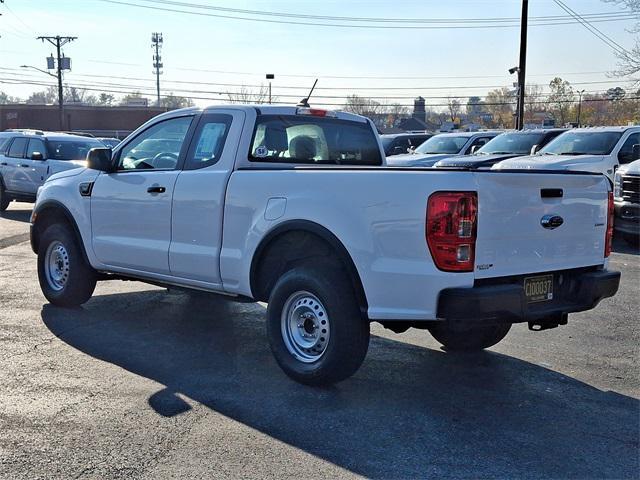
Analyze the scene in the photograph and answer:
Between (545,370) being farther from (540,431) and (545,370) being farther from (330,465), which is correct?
(330,465)

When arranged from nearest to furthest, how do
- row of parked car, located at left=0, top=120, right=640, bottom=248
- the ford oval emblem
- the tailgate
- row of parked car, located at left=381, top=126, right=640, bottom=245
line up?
1. the tailgate
2. the ford oval emblem
3. row of parked car, located at left=381, top=126, right=640, bottom=245
4. row of parked car, located at left=0, top=120, right=640, bottom=248

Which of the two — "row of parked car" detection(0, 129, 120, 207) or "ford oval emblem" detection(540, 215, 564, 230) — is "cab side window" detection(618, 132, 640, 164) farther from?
"row of parked car" detection(0, 129, 120, 207)

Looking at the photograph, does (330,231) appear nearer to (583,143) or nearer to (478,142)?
(583,143)

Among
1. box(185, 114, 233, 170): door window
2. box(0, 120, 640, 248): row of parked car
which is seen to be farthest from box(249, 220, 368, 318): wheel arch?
box(0, 120, 640, 248): row of parked car

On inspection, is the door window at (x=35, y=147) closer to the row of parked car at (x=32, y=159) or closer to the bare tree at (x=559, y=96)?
the row of parked car at (x=32, y=159)

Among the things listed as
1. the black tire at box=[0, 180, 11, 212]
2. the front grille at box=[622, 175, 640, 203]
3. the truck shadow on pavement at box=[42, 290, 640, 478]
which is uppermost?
the front grille at box=[622, 175, 640, 203]

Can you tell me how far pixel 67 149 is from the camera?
Answer: 54.2 feet

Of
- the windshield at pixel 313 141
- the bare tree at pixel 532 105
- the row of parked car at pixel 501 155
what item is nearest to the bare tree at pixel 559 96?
the bare tree at pixel 532 105

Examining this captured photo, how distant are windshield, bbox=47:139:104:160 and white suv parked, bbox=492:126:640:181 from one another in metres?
9.54

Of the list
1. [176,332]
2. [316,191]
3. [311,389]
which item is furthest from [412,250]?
[176,332]

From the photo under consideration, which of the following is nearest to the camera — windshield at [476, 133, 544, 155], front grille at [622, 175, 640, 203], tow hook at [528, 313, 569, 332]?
tow hook at [528, 313, 569, 332]

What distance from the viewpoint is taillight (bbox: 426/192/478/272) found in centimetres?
418

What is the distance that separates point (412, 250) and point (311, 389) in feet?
4.40

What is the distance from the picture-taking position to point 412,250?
170 inches
